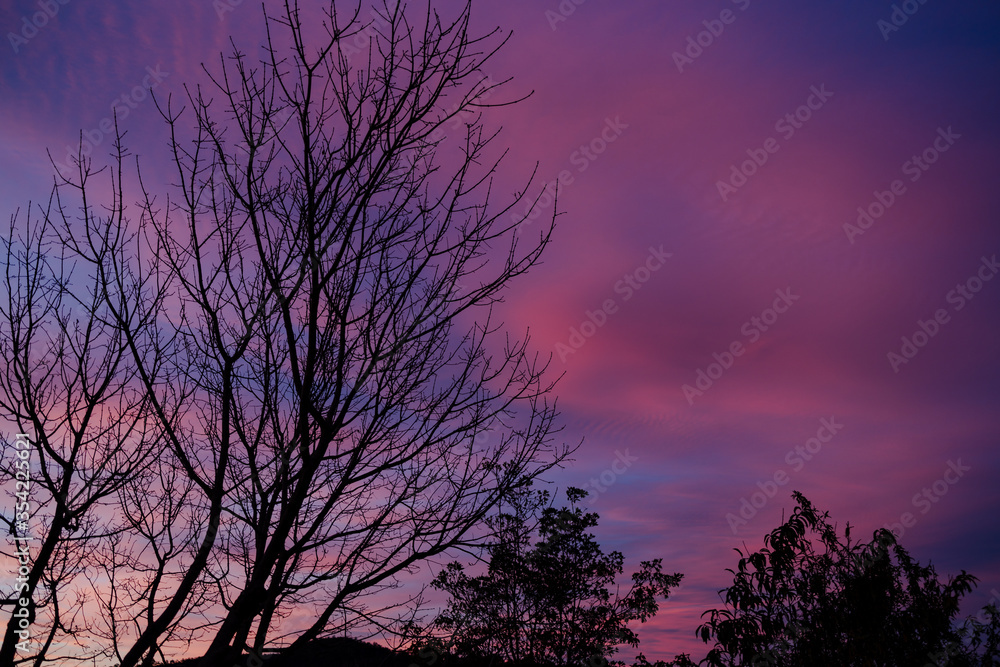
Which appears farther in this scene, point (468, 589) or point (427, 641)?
point (468, 589)

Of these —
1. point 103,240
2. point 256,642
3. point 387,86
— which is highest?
point 387,86

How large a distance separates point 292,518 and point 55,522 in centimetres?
261

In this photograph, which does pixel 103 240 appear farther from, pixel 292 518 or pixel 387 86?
pixel 292 518

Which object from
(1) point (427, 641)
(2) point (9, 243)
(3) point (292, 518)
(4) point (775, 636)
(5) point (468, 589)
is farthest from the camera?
(5) point (468, 589)

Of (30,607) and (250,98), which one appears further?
(30,607)

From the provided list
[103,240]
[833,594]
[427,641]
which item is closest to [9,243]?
[103,240]

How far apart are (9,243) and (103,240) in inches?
59.2

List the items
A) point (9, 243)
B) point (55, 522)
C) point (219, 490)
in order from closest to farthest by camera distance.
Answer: point (219, 490) → point (55, 522) → point (9, 243)

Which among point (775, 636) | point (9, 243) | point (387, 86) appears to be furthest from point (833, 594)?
point (9, 243)

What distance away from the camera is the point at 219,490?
3.44 metres

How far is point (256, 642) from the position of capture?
3.49 metres

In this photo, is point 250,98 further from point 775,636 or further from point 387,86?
point 775,636

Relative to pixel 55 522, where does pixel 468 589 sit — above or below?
above

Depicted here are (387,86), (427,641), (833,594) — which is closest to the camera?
(387,86)
